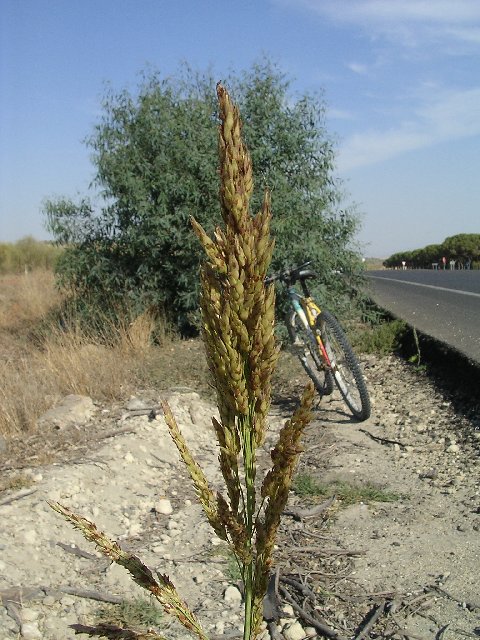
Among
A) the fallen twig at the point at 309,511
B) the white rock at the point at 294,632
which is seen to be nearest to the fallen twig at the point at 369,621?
the white rock at the point at 294,632

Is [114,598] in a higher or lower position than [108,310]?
lower

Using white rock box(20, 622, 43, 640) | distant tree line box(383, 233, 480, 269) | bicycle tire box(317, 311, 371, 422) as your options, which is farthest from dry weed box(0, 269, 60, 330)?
distant tree line box(383, 233, 480, 269)

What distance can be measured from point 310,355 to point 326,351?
22.3 inches

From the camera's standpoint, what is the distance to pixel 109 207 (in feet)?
35.6

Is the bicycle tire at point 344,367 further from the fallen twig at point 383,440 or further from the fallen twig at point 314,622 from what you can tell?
the fallen twig at point 314,622

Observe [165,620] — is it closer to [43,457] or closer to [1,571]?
[1,571]

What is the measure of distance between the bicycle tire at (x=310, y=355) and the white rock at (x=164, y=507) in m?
2.61

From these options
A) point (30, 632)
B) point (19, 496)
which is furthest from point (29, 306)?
point (30, 632)

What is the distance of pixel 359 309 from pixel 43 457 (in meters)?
6.97

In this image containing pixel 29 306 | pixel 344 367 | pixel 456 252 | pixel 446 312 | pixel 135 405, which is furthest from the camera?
pixel 456 252

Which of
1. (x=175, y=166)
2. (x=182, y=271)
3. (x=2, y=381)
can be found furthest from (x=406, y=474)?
(x=175, y=166)

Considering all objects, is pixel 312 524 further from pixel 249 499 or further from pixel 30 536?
pixel 249 499

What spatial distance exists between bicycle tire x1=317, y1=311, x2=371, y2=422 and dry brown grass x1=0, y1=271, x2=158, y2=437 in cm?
199

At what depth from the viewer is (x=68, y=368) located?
23.8 feet
